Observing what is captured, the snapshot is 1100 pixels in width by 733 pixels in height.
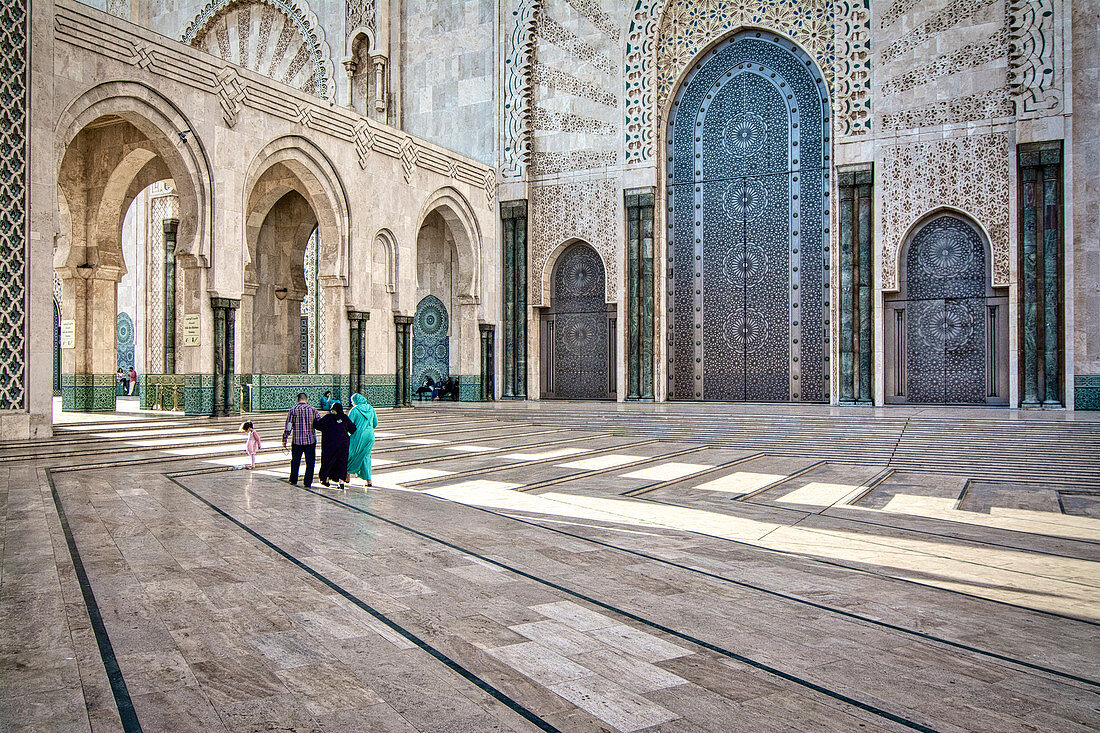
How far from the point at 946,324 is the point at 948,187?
184cm

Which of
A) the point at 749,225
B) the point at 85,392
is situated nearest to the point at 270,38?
the point at 85,392

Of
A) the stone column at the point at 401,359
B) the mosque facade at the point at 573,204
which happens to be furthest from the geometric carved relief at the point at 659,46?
the stone column at the point at 401,359

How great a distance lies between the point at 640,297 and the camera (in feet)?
42.9

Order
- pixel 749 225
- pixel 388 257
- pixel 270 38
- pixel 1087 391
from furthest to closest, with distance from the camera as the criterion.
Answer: pixel 270 38 → pixel 749 225 → pixel 388 257 → pixel 1087 391

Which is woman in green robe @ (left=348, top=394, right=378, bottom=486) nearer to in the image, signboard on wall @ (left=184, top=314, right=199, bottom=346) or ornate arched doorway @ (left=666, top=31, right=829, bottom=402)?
signboard on wall @ (left=184, top=314, right=199, bottom=346)

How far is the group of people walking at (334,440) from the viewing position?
18.4 ft

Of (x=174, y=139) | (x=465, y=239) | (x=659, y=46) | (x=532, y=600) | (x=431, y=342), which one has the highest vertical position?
(x=659, y=46)

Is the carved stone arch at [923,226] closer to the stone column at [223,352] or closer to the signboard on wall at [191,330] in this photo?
the stone column at [223,352]

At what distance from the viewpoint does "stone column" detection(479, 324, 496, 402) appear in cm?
1383

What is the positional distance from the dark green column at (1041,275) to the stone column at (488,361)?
25.5 ft

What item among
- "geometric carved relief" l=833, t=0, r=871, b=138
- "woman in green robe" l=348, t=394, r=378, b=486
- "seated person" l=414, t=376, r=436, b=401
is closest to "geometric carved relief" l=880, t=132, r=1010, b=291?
"geometric carved relief" l=833, t=0, r=871, b=138

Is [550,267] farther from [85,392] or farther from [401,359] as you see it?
[85,392]

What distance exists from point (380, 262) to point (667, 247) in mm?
4566

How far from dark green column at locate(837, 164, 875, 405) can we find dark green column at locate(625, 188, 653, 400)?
286 cm
